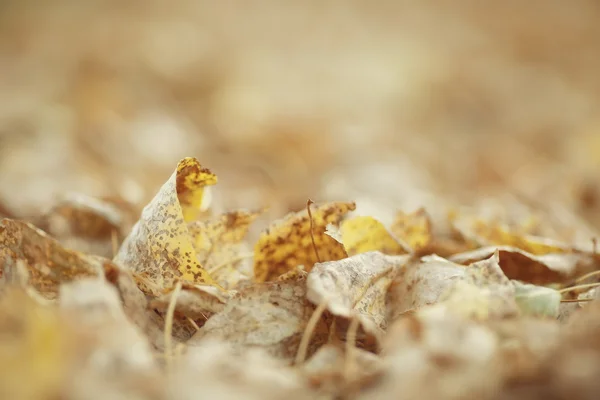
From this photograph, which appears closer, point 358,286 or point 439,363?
point 439,363

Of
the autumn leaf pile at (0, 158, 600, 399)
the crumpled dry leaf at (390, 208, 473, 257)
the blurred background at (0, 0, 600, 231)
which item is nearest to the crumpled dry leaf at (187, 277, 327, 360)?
the autumn leaf pile at (0, 158, 600, 399)

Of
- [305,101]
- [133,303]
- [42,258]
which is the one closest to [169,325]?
[133,303]

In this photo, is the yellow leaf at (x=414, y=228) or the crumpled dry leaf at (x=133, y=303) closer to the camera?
the crumpled dry leaf at (x=133, y=303)

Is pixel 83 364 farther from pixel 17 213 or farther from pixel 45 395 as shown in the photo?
pixel 17 213

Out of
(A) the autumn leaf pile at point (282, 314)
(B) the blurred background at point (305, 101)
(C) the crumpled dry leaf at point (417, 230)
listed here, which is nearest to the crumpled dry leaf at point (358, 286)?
(A) the autumn leaf pile at point (282, 314)

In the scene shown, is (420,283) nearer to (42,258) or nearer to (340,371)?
(340,371)

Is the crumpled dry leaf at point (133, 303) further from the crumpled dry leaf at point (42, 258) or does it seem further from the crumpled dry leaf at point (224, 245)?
the crumpled dry leaf at point (224, 245)

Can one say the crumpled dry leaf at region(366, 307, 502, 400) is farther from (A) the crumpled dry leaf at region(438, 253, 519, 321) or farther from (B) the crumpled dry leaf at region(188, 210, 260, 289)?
(B) the crumpled dry leaf at region(188, 210, 260, 289)
